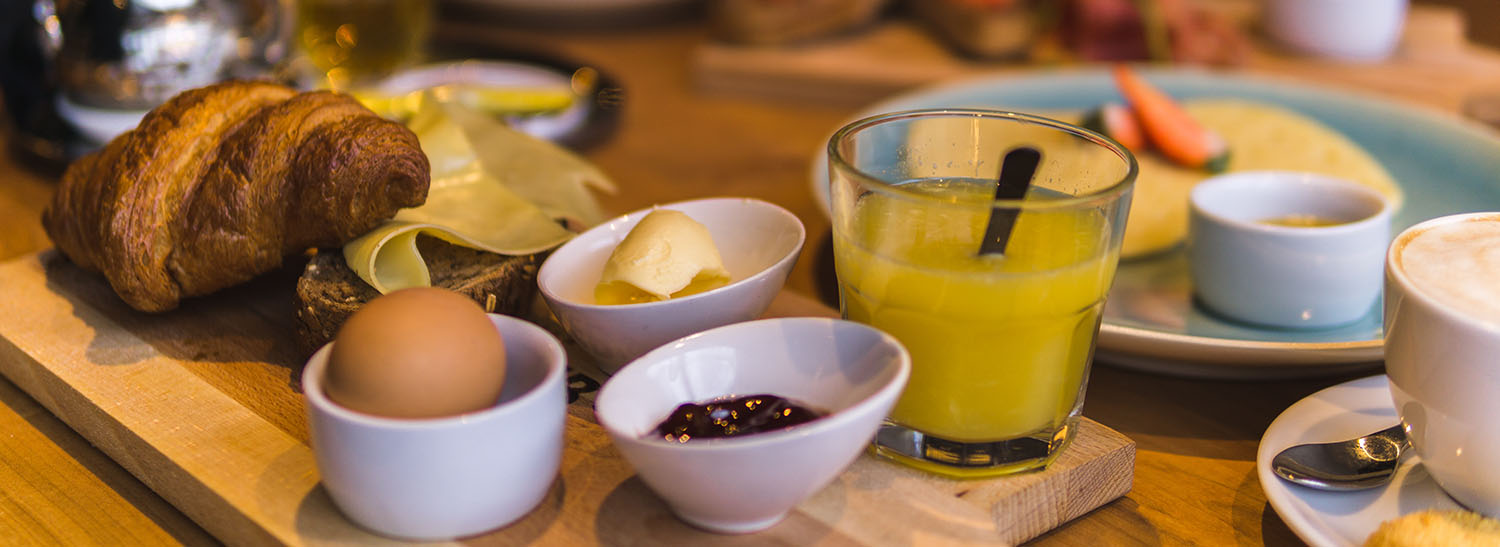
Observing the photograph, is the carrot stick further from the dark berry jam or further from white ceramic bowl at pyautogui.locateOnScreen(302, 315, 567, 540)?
white ceramic bowl at pyautogui.locateOnScreen(302, 315, 567, 540)

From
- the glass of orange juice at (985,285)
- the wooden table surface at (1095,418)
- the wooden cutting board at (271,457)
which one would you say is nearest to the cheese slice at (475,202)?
the wooden cutting board at (271,457)

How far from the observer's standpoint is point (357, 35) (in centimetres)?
189

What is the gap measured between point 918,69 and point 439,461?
1.58 m

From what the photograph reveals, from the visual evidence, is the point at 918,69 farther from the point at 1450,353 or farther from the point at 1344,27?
the point at 1450,353

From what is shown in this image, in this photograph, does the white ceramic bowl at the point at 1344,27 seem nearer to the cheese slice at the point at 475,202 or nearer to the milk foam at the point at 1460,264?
the milk foam at the point at 1460,264

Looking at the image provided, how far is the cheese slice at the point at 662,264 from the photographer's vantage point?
36.7 inches

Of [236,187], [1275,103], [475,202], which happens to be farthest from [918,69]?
[236,187]

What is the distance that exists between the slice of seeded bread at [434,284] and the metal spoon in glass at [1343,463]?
66 cm

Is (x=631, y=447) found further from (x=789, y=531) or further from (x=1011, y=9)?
(x=1011, y=9)

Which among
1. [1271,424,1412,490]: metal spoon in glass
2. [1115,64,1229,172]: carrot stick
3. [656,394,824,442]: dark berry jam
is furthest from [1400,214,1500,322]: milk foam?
[1115,64,1229,172]: carrot stick

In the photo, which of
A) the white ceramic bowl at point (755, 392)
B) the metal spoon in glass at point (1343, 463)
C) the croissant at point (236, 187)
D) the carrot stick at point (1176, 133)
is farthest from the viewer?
the carrot stick at point (1176, 133)

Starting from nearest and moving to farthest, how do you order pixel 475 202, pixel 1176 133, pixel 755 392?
pixel 755 392 → pixel 475 202 → pixel 1176 133

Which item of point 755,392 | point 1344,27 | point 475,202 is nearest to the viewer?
point 755,392

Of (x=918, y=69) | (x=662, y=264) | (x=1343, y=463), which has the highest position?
(x=662, y=264)
